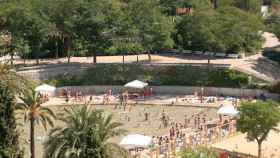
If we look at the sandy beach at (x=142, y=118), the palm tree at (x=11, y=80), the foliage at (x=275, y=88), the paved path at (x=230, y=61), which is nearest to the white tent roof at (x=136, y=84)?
the sandy beach at (x=142, y=118)

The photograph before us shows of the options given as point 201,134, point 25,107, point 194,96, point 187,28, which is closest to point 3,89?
point 25,107

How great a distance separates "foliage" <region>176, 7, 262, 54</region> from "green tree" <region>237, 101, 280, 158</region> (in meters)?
23.7

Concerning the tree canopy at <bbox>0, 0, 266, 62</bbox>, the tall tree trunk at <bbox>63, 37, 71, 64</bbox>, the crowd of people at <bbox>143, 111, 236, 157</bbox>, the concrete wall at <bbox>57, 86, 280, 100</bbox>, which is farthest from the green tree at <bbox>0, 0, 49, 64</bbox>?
the crowd of people at <bbox>143, 111, 236, 157</bbox>

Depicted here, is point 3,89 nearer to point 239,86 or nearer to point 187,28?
point 239,86

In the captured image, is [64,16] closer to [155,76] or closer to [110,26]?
[110,26]

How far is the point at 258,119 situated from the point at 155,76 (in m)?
24.3

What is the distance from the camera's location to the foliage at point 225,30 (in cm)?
5947

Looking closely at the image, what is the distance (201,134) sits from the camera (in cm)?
4094

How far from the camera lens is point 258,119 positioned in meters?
35.6

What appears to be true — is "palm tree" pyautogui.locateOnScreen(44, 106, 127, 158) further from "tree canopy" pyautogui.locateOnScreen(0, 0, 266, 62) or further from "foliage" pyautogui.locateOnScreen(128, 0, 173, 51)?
"foliage" pyautogui.locateOnScreen(128, 0, 173, 51)

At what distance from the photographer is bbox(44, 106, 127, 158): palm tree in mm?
24938

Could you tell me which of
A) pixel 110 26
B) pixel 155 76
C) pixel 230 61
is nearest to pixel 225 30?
pixel 230 61

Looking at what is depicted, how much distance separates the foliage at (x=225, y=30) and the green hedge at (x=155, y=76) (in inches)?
134

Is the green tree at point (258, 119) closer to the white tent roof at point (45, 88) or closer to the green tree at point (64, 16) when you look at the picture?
the white tent roof at point (45, 88)
